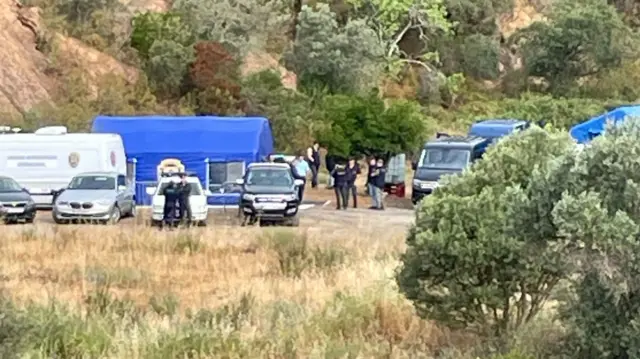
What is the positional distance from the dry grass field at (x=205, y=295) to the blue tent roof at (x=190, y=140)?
9070 millimetres

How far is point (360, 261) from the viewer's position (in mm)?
19422

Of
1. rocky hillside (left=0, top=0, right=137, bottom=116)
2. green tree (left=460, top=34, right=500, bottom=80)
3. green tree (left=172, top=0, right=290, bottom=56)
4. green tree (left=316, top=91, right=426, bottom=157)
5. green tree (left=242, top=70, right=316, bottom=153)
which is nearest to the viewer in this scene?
green tree (left=316, top=91, right=426, bottom=157)

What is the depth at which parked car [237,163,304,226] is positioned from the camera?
97.5 ft

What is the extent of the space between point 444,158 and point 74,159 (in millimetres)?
11021

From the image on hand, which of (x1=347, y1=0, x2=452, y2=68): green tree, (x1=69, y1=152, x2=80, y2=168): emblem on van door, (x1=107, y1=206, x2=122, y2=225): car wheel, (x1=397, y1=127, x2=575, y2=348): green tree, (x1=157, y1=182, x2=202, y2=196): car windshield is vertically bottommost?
(x1=107, y1=206, x2=122, y2=225): car wheel

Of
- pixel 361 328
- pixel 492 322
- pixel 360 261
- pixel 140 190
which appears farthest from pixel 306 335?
pixel 140 190

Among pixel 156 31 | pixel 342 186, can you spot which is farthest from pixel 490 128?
pixel 156 31

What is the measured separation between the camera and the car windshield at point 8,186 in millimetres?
29562

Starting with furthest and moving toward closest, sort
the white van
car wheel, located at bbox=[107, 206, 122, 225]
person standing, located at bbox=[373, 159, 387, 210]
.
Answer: person standing, located at bbox=[373, 159, 387, 210] < the white van < car wheel, located at bbox=[107, 206, 122, 225]

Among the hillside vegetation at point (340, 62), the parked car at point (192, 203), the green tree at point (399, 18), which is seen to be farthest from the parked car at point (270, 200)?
the green tree at point (399, 18)

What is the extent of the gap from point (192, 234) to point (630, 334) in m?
14.6

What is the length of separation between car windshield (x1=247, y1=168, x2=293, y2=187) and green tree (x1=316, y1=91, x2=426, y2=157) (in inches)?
360

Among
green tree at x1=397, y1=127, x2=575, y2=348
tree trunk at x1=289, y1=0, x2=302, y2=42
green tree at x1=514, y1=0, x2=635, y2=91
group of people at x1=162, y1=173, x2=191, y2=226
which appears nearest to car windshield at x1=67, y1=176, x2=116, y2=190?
group of people at x1=162, y1=173, x2=191, y2=226

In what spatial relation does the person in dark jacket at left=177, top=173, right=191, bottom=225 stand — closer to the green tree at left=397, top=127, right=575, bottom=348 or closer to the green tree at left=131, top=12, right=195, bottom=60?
the green tree at left=397, top=127, right=575, bottom=348
